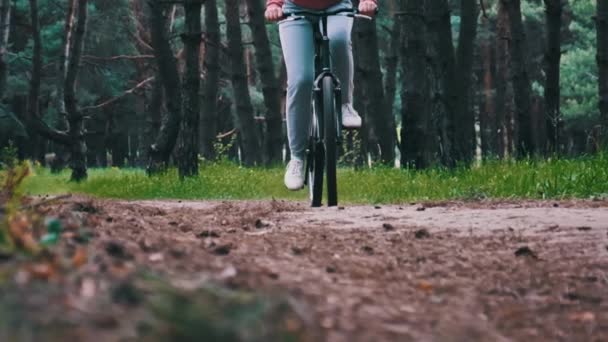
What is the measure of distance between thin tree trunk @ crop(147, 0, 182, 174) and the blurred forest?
0.08ft

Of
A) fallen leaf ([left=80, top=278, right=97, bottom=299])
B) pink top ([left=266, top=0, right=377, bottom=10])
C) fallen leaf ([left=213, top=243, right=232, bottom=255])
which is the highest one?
pink top ([left=266, top=0, right=377, bottom=10])

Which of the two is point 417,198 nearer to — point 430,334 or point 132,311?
point 430,334

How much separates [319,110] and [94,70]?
1437 inches

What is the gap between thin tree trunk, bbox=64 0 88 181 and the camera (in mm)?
25266

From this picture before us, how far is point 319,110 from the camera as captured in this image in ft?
33.0

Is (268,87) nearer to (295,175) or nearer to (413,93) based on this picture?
(413,93)

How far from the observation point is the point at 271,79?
27.0 meters

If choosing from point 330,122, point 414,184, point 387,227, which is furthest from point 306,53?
point 414,184

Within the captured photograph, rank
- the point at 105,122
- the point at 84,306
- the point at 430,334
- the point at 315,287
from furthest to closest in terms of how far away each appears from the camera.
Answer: the point at 105,122 → the point at 315,287 → the point at 430,334 → the point at 84,306

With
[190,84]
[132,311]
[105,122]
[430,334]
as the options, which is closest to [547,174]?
[190,84]

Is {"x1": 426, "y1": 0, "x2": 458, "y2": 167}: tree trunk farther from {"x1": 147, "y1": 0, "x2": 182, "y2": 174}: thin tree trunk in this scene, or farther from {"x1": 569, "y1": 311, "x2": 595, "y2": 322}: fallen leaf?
{"x1": 569, "y1": 311, "x2": 595, "y2": 322}: fallen leaf

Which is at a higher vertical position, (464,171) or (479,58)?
(479,58)

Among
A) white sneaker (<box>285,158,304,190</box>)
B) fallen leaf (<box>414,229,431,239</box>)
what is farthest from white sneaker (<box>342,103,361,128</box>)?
fallen leaf (<box>414,229,431,239</box>)

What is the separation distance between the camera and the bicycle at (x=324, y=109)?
9773 mm
